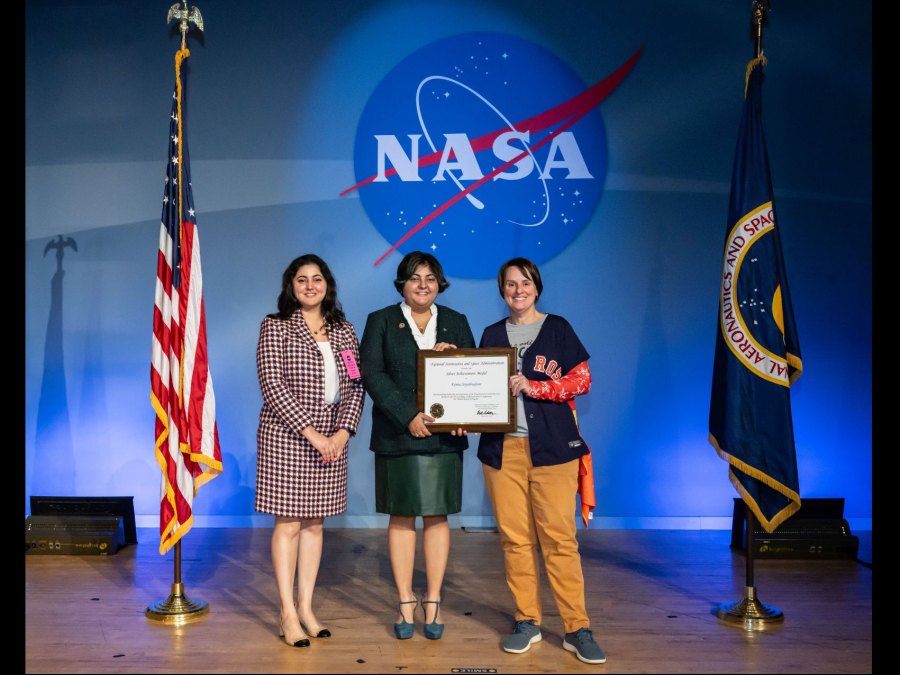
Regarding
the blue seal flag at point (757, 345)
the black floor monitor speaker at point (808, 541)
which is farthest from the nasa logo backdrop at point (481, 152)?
the black floor monitor speaker at point (808, 541)

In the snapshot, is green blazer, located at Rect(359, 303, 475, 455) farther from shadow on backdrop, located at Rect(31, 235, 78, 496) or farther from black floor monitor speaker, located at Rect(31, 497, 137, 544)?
shadow on backdrop, located at Rect(31, 235, 78, 496)

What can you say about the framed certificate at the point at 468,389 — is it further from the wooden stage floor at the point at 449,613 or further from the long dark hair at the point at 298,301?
the wooden stage floor at the point at 449,613

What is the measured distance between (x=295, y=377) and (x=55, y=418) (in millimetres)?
2934

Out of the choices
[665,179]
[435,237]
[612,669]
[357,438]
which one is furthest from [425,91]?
[612,669]

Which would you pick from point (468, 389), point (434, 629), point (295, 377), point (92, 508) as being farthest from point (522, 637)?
point (92, 508)

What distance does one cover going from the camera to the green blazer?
127 inches

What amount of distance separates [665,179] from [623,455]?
1890mm

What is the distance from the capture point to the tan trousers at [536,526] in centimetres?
314

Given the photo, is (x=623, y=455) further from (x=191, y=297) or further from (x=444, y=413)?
(x=191, y=297)

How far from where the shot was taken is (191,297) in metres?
3.73

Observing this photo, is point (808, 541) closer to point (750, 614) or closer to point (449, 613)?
point (750, 614)

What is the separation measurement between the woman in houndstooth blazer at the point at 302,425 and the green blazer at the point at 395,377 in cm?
13

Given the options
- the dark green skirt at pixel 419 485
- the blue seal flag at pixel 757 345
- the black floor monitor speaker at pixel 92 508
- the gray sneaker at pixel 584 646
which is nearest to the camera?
the gray sneaker at pixel 584 646

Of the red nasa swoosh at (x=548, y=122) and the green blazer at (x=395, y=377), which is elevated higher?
the red nasa swoosh at (x=548, y=122)
